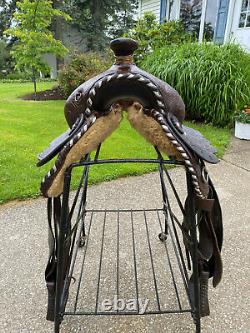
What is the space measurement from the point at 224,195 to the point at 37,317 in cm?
185

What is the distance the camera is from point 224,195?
258 centimetres

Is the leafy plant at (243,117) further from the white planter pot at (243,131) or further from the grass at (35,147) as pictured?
the grass at (35,147)

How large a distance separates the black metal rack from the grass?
800mm

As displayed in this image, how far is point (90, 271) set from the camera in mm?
1589

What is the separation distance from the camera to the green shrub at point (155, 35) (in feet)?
22.5

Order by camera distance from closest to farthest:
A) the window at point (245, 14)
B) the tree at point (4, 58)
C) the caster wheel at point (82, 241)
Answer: the caster wheel at point (82, 241)
the window at point (245, 14)
the tree at point (4, 58)

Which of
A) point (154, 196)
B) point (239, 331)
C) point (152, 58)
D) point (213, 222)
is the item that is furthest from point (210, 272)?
point (152, 58)

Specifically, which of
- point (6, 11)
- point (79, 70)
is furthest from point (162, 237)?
point (6, 11)

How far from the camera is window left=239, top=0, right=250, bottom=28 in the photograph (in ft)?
21.5

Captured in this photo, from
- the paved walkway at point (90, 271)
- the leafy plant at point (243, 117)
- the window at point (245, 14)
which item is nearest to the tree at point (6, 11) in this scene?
the window at point (245, 14)

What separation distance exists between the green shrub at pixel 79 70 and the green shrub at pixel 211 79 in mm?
2344

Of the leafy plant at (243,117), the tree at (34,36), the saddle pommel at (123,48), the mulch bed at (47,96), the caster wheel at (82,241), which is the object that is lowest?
the caster wheel at (82,241)

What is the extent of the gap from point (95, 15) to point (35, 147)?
41.2 feet

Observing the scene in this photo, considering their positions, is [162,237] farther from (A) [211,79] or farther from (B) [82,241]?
(A) [211,79]
